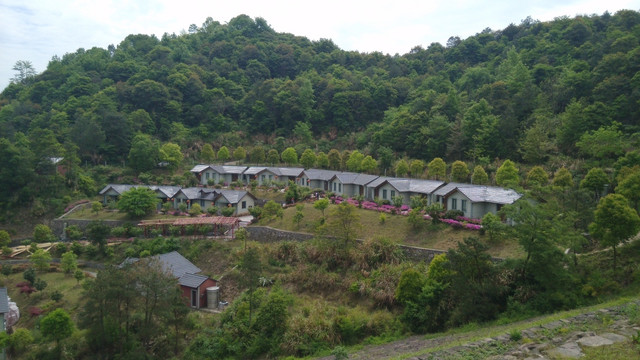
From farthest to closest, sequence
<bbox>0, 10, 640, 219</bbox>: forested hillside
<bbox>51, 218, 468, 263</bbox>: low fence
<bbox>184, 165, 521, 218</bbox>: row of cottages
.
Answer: <bbox>0, 10, 640, 219</bbox>: forested hillside < <bbox>184, 165, 521, 218</bbox>: row of cottages < <bbox>51, 218, 468, 263</bbox>: low fence

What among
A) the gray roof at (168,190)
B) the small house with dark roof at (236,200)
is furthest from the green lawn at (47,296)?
the small house with dark roof at (236,200)

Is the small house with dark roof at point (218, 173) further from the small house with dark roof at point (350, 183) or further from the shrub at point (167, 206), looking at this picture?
the small house with dark roof at point (350, 183)

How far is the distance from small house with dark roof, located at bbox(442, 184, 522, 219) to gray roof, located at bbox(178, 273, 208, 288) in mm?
16777

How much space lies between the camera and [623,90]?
35.2 meters

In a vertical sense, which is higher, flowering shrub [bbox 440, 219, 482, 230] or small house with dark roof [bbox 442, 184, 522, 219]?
small house with dark roof [bbox 442, 184, 522, 219]

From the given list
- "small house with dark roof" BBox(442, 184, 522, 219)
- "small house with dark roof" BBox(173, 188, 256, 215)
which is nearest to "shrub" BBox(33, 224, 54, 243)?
"small house with dark roof" BBox(173, 188, 256, 215)

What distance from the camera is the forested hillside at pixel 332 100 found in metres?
36.7

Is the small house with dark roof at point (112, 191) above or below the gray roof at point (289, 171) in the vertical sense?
below

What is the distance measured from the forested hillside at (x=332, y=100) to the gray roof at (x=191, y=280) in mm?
23412

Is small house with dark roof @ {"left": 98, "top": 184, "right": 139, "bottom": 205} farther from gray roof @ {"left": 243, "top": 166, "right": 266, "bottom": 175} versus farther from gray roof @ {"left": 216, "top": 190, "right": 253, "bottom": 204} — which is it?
gray roof @ {"left": 243, "top": 166, "right": 266, "bottom": 175}

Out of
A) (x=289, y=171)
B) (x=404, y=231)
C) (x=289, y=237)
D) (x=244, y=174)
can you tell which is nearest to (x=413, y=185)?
(x=404, y=231)

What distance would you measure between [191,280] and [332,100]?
44165 mm

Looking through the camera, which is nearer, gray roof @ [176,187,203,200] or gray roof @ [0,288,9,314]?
gray roof @ [0,288,9,314]

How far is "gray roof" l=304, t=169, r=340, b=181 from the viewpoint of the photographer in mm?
39094
